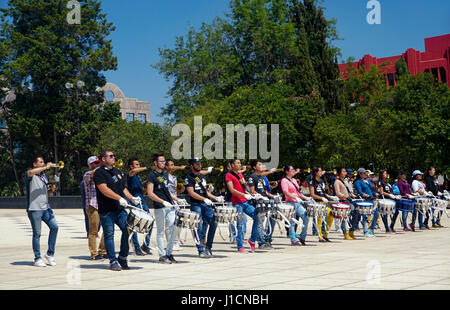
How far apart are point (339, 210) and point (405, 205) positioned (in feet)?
13.4

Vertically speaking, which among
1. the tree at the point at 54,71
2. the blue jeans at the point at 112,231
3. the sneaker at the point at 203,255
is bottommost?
the sneaker at the point at 203,255

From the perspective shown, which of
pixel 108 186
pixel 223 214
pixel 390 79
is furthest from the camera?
pixel 390 79

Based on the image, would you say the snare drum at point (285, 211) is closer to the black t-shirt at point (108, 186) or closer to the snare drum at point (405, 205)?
the black t-shirt at point (108, 186)

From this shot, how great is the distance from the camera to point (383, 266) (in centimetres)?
1038

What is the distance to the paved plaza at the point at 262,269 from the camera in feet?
28.2

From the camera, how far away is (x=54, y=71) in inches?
2085

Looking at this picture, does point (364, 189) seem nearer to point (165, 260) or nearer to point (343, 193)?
point (343, 193)

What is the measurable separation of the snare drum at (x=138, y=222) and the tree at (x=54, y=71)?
143 ft

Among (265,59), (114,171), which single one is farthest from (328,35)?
(114,171)

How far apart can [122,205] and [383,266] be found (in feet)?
14.5

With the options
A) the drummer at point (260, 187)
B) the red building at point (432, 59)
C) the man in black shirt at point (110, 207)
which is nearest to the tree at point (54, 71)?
the red building at point (432, 59)

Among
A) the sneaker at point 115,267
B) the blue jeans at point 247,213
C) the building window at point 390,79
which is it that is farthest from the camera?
the building window at point 390,79

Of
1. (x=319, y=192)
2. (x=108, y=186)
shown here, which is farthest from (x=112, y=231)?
(x=319, y=192)

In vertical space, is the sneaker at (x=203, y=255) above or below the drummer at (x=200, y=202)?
below
